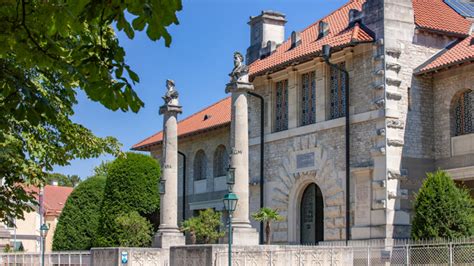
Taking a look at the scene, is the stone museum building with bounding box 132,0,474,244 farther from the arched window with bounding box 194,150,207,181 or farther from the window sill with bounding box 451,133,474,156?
the arched window with bounding box 194,150,207,181

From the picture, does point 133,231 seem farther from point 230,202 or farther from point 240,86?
point 230,202

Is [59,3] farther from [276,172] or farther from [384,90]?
[276,172]

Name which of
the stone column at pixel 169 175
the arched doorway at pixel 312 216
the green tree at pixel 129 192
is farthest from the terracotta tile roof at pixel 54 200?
the arched doorway at pixel 312 216

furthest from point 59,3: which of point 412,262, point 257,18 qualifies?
point 257,18

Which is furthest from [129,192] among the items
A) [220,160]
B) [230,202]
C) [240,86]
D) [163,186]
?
[230,202]

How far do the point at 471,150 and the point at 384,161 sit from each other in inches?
112

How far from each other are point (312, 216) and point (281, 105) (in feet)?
16.1

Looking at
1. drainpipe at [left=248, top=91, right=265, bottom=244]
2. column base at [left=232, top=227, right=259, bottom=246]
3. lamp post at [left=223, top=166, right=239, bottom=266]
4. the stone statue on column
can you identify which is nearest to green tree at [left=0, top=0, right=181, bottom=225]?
lamp post at [left=223, top=166, right=239, bottom=266]

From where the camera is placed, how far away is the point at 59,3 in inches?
230

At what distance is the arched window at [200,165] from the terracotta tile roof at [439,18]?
1516 cm

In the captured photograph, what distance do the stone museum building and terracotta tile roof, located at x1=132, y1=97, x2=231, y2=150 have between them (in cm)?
577

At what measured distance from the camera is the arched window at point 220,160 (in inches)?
Answer: 1551

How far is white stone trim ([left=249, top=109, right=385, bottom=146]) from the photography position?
27.7 meters

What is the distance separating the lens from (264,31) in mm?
37125
